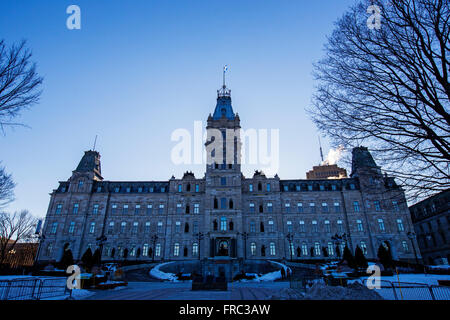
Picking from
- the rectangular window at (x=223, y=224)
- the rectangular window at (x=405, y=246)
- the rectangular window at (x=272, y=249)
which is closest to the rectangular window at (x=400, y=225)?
the rectangular window at (x=405, y=246)

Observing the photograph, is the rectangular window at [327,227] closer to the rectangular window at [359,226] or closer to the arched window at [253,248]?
the rectangular window at [359,226]

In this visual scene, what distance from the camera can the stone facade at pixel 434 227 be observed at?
43.2 meters

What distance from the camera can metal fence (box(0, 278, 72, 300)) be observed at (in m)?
11.5

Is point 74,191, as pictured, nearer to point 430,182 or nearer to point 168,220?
point 168,220

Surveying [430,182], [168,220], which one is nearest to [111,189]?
[168,220]

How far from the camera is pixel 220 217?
43219mm

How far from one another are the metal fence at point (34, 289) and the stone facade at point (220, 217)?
1091 inches

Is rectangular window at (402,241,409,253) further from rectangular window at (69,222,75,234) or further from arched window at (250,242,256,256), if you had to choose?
rectangular window at (69,222,75,234)

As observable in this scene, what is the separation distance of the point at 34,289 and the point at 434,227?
59.2m

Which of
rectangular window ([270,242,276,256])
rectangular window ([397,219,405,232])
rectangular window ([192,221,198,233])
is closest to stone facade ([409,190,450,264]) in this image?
rectangular window ([397,219,405,232])

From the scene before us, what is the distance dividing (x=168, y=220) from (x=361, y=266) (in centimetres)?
3123

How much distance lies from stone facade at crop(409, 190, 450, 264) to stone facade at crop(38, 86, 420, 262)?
6230 millimetres
